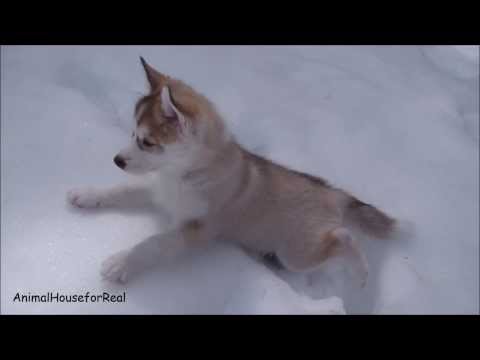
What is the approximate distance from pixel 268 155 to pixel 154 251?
1.33 meters

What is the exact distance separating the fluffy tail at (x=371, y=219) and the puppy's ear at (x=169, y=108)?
130 centimetres

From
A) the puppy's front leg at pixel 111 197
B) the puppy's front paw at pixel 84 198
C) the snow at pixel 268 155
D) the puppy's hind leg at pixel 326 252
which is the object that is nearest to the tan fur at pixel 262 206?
the puppy's hind leg at pixel 326 252

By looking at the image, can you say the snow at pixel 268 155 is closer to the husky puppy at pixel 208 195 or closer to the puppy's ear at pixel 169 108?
the husky puppy at pixel 208 195

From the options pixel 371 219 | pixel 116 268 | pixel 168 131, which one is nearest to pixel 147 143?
pixel 168 131

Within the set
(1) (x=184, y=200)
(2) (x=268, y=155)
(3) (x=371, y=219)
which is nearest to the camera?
(1) (x=184, y=200)

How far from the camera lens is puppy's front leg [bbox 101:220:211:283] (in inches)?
97.6

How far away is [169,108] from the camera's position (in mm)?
2426

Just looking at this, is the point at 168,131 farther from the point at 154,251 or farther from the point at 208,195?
the point at 154,251

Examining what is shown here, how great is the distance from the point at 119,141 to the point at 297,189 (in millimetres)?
1261

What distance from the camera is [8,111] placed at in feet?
11.1

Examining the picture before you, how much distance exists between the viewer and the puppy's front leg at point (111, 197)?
2805 millimetres

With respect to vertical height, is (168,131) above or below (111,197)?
above
